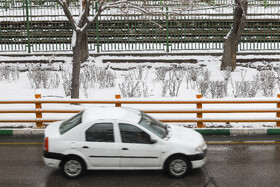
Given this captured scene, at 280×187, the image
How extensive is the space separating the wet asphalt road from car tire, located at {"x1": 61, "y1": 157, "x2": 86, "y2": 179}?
0.12 metres

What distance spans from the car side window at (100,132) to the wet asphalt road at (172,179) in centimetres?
81

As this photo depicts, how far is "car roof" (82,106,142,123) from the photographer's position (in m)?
9.08

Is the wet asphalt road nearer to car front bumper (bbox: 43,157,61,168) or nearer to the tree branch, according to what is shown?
car front bumper (bbox: 43,157,61,168)

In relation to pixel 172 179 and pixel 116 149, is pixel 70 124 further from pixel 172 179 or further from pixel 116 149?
pixel 172 179

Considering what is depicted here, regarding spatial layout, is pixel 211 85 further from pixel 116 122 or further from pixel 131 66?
pixel 116 122

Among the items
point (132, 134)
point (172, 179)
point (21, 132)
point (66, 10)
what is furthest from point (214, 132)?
point (66, 10)

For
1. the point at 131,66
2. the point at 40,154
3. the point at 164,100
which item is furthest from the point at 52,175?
the point at 131,66

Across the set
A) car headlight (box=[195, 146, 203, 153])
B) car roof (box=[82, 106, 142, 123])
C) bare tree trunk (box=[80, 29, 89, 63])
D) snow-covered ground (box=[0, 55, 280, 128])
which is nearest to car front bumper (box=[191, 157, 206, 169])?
car headlight (box=[195, 146, 203, 153])

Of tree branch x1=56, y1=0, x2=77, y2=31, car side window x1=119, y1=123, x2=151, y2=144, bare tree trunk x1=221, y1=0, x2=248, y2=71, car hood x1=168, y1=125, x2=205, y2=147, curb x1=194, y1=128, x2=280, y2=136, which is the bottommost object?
curb x1=194, y1=128, x2=280, y2=136

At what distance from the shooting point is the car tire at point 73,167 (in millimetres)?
8938

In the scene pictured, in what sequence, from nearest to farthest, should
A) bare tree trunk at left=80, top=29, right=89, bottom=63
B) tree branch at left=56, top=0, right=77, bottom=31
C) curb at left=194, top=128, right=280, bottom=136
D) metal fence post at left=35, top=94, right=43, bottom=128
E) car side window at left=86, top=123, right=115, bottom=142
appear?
car side window at left=86, top=123, right=115, bottom=142
metal fence post at left=35, top=94, right=43, bottom=128
curb at left=194, top=128, right=280, bottom=136
tree branch at left=56, top=0, right=77, bottom=31
bare tree trunk at left=80, top=29, right=89, bottom=63

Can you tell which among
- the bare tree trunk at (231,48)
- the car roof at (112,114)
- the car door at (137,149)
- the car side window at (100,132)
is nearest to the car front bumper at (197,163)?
the car door at (137,149)

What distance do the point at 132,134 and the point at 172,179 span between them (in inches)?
46.2

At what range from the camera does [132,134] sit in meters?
8.94
